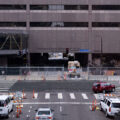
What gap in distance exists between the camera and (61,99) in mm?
35750

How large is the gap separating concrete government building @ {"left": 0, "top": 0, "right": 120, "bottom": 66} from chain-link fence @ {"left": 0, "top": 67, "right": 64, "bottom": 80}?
12682mm

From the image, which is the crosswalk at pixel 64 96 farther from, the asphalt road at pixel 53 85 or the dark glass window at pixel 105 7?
the dark glass window at pixel 105 7

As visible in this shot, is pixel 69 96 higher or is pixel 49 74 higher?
pixel 49 74

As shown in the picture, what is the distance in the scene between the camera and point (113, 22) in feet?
212

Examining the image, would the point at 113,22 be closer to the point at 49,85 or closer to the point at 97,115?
the point at 49,85

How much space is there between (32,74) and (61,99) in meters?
16.7

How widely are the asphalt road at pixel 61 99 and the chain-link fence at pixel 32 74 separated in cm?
289

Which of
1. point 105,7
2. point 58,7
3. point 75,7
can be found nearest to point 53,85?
point 58,7

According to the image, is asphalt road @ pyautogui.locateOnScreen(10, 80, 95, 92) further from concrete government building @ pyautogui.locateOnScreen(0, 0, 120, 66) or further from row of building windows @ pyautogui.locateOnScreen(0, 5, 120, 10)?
row of building windows @ pyautogui.locateOnScreen(0, 5, 120, 10)

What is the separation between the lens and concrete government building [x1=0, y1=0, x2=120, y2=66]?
6381 centimetres

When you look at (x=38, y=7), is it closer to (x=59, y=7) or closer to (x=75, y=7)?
(x=59, y=7)

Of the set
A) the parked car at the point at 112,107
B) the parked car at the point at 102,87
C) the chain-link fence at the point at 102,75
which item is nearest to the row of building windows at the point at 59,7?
the chain-link fence at the point at 102,75

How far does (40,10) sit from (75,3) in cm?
736

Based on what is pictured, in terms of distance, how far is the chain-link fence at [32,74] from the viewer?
50.4 meters
